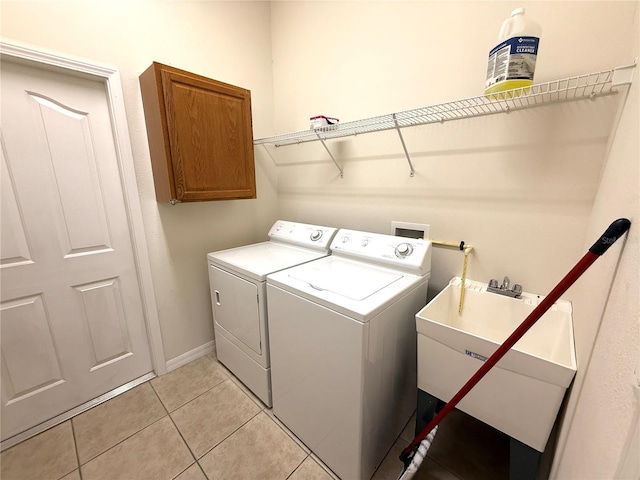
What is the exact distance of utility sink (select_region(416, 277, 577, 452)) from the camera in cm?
92

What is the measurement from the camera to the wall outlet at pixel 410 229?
64.2 inches

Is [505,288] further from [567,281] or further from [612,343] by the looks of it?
[612,343]

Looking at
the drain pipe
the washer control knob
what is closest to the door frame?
the washer control knob

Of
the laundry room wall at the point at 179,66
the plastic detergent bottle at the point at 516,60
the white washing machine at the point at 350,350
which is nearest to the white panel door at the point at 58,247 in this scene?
the laundry room wall at the point at 179,66

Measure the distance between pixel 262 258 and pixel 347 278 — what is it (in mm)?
665

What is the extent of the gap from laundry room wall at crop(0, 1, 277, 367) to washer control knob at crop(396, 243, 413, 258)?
4.52 ft

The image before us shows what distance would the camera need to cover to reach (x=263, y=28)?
7.12 feet

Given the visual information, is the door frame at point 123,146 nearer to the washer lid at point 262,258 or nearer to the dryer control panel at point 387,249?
the washer lid at point 262,258

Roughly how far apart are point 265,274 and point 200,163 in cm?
84

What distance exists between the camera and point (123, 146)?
1.59 meters

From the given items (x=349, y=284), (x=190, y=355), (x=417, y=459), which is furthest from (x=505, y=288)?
(x=190, y=355)

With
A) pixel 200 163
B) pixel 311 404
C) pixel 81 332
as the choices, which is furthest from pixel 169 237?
pixel 311 404

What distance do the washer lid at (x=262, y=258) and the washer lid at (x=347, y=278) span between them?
0.16 m

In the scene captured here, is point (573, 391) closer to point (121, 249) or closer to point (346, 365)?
point (346, 365)
